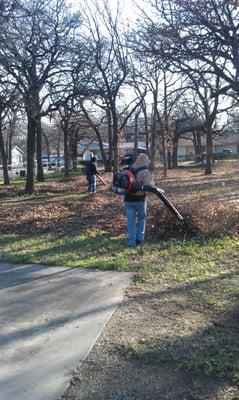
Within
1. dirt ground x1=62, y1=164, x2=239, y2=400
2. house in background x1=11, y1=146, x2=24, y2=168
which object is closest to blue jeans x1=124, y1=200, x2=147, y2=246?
dirt ground x1=62, y1=164, x2=239, y2=400

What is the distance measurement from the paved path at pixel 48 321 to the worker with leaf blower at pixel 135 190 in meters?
1.83

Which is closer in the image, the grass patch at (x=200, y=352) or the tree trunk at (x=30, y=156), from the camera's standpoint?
the grass patch at (x=200, y=352)

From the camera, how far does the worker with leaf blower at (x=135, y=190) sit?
817cm

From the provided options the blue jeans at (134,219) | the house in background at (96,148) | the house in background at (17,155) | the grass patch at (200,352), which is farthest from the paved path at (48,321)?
the house in background at (17,155)

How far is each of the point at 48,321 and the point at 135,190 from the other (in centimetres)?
384

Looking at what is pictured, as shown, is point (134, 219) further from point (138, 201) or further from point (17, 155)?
point (17, 155)

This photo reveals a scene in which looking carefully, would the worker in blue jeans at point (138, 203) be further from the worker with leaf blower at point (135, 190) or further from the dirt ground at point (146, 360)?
the dirt ground at point (146, 360)

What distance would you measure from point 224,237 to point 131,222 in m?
1.68

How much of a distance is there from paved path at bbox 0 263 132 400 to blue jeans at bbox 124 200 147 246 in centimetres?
172

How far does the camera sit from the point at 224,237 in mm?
8461

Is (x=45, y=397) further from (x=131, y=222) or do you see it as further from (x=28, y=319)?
(x=131, y=222)

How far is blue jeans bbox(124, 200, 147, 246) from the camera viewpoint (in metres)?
8.34

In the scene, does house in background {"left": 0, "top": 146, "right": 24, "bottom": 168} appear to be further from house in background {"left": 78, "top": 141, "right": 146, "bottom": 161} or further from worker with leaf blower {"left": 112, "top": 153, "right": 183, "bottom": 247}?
worker with leaf blower {"left": 112, "top": 153, "right": 183, "bottom": 247}

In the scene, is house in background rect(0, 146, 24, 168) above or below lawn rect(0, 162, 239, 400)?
above
